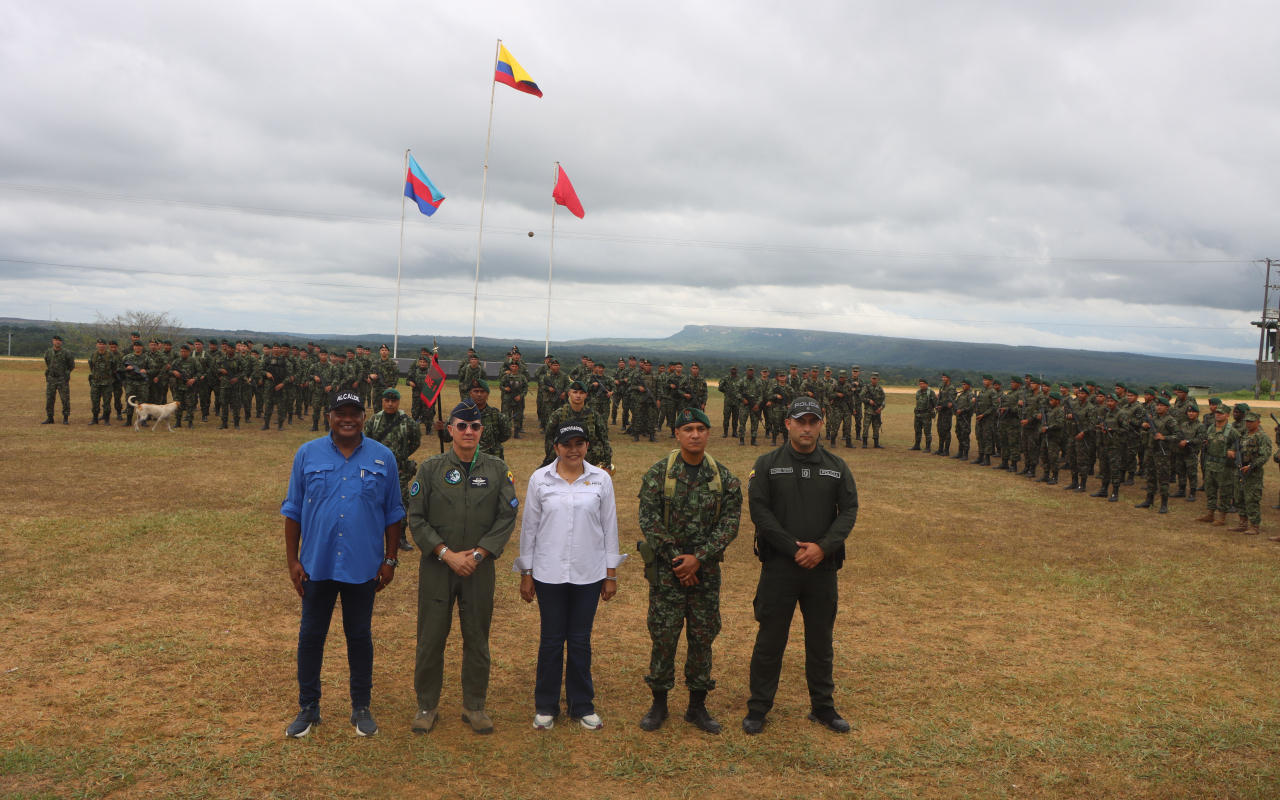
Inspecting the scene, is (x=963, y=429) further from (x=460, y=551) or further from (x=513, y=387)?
(x=460, y=551)

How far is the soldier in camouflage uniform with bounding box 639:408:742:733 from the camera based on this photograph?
4645 mm

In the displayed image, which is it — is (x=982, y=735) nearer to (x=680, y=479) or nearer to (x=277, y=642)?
(x=680, y=479)

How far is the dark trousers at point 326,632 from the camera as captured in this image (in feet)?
14.5

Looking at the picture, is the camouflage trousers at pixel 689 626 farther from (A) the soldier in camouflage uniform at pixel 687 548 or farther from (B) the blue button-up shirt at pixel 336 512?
(B) the blue button-up shirt at pixel 336 512

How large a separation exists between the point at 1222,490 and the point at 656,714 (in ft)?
37.2

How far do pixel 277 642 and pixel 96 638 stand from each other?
1420mm

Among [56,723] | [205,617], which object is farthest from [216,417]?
[56,723]

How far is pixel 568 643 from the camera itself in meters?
4.69

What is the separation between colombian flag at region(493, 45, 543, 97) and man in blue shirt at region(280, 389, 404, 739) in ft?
58.4

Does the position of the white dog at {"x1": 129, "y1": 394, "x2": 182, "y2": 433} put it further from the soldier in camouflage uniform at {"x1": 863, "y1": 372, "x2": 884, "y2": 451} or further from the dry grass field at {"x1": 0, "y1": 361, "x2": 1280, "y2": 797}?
the soldier in camouflage uniform at {"x1": 863, "y1": 372, "x2": 884, "y2": 451}

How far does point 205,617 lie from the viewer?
6.38 meters

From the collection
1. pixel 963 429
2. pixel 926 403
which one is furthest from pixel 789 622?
pixel 926 403

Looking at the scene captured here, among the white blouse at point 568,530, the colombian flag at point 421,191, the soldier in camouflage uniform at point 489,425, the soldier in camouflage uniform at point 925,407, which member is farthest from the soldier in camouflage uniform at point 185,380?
the soldier in camouflage uniform at point 925,407

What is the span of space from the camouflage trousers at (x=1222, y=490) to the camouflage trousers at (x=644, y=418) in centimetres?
1264
